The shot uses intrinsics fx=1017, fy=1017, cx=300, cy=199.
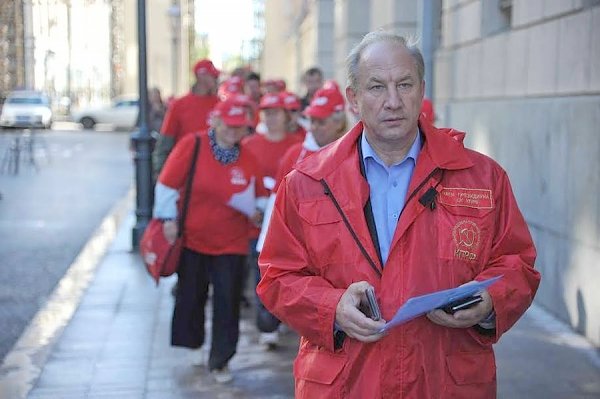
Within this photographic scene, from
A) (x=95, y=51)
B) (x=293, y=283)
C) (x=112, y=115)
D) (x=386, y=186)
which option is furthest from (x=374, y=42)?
(x=95, y=51)

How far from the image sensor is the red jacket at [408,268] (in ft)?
9.98

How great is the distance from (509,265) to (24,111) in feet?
156

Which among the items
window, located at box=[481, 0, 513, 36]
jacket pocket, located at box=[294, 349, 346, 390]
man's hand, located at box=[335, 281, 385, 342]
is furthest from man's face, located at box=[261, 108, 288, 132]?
man's hand, located at box=[335, 281, 385, 342]

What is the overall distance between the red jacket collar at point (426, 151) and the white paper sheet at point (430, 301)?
16.1 inches

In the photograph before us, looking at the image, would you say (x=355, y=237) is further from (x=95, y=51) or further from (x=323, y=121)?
(x=95, y=51)

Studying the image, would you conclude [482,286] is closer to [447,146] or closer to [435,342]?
[435,342]

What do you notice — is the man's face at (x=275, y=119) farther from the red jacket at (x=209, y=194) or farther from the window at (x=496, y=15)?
the window at (x=496, y=15)

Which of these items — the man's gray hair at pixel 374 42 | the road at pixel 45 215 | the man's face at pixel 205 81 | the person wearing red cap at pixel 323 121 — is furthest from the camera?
the man's face at pixel 205 81

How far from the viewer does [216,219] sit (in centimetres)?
665

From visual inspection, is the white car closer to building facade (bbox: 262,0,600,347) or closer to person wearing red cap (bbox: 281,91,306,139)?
building facade (bbox: 262,0,600,347)

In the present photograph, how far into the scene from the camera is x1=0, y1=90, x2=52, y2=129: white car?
48156 mm

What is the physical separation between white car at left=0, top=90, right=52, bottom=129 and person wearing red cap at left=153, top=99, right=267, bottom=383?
42561 mm

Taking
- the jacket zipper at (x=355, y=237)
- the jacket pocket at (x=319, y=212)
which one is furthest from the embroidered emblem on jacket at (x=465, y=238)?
the jacket pocket at (x=319, y=212)

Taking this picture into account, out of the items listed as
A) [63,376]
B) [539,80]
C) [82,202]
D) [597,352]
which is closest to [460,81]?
[539,80]
